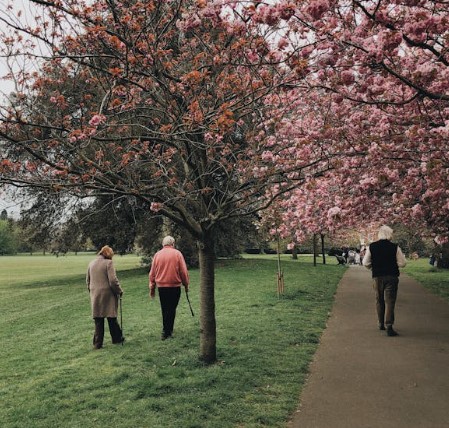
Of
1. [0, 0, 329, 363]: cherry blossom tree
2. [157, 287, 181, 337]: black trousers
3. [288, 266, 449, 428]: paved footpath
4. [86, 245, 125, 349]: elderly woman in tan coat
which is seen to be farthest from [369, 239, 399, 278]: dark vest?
[86, 245, 125, 349]: elderly woman in tan coat

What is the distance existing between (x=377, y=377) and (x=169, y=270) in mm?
4048

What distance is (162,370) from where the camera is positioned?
6660 mm

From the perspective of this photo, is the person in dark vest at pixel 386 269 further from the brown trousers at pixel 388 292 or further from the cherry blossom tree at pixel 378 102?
the cherry blossom tree at pixel 378 102

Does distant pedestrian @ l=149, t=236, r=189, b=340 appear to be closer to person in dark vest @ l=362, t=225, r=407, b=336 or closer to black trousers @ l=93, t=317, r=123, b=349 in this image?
black trousers @ l=93, t=317, r=123, b=349

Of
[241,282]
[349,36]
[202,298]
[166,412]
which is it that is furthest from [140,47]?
[241,282]

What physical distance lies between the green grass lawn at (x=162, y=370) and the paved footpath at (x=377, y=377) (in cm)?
28

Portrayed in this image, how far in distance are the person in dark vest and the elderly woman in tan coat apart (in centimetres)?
476

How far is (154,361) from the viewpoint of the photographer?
23.7 ft

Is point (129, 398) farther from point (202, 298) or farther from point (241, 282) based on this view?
point (241, 282)

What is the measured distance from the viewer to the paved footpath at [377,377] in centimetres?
476

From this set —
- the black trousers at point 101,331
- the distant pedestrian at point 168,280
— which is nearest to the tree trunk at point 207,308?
the distant pedestrian at point 168,280

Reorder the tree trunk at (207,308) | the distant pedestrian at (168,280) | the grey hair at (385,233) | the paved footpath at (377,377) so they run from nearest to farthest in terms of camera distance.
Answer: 1. the paved footpath at (377,377)
2. the tree trunk at (207,308)
3. the distant pedestrian at (168,280)
4. the grey hair at (385,233)

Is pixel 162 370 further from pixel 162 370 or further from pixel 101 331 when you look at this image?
pixel 101 331

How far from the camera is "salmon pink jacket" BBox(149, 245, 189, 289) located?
857cm
